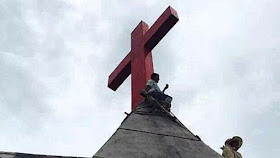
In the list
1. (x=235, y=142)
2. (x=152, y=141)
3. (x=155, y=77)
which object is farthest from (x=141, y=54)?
(x=152, y=141)

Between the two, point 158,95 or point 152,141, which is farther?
point 158,95

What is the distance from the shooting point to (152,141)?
175 inches

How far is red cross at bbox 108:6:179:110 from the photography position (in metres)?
7.30

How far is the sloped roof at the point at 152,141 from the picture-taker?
4043 mm

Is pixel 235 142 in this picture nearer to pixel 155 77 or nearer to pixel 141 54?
pixel 155 77

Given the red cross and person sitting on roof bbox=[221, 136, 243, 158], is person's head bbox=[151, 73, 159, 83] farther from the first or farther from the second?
person sitting on roof bbox=[221, 136, 243, 158]

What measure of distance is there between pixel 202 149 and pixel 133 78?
308 cm

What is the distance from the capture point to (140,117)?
5.37 meters

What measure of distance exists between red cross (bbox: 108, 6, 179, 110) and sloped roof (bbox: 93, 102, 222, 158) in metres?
1.74

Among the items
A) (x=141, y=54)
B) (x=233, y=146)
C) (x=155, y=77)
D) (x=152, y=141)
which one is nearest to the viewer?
(x=152, y=141)

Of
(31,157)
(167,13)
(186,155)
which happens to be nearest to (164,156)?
(186,155)

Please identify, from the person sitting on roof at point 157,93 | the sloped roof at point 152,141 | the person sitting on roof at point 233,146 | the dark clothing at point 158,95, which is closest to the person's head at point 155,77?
the person sitting on roof at point 157,93

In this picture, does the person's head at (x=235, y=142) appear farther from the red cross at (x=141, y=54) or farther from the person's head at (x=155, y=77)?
the red cross at (x=141, y=54)

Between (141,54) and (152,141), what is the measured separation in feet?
11.3
